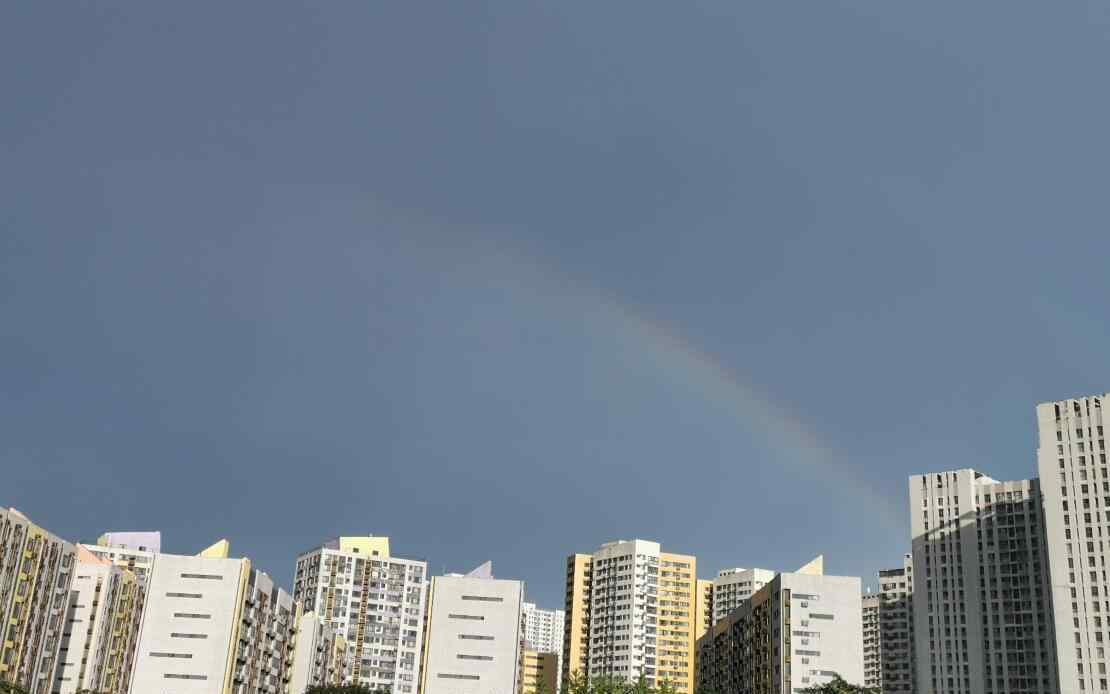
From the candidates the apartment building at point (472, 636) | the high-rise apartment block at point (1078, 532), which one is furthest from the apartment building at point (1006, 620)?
the apartment building at point (472, 636)

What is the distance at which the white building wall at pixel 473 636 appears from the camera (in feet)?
526

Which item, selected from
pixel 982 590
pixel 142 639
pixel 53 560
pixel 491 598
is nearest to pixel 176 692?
pixel 142 639

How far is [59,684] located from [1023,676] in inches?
5837

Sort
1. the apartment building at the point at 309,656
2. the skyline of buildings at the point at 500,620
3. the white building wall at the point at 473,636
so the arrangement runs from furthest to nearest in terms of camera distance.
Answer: the apartment building at the point at 309,656, the white building wall at the point at 473,636, the skyline of buildings at the point at 500,620

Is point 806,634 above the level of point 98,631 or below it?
above

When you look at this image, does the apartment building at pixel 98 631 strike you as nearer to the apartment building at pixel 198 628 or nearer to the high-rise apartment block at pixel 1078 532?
the apartment building at pixel 198 628

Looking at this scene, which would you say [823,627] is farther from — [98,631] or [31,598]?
[31,598]

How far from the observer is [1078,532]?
180 metres

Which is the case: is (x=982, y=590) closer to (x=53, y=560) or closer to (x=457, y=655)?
(x=457, y=655)

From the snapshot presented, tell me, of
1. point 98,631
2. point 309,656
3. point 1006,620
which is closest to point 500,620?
point 309,656

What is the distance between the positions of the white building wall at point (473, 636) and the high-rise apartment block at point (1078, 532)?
84.4 meters

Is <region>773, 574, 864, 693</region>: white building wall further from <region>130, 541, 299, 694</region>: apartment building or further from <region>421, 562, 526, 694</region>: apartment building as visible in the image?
<region>130, 541, 299, 694</region>: apartment building

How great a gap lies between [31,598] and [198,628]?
96.3 ft

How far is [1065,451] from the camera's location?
613 ft
